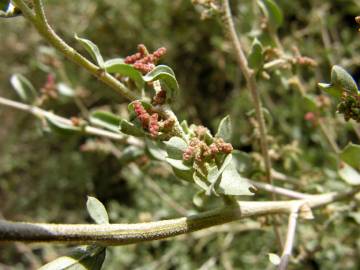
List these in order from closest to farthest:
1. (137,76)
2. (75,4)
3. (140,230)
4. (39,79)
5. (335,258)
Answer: (140,230) → (137,76) → (335,258) → (75,4) → (39,79)

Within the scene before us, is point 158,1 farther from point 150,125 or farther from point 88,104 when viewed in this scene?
point 150,125

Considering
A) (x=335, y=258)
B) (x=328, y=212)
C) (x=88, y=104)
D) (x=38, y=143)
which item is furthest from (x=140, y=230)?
(x=38, y=143)

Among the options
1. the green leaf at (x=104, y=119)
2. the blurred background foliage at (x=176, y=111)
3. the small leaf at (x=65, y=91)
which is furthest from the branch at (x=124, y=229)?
the small leaf at (x=65, y=91)

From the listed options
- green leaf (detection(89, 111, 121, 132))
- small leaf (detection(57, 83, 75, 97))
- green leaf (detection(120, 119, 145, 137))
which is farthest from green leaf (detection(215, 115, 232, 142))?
small leaf (detection(57, 83, 75, 97))

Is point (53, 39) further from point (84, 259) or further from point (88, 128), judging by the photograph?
point (88, 128)

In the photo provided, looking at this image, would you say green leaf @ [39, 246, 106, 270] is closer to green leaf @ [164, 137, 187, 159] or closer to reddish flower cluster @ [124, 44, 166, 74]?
green leaf @ [164, 137, 187, 159]

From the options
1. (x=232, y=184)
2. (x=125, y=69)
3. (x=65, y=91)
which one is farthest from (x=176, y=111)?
(x=232, y=184)
